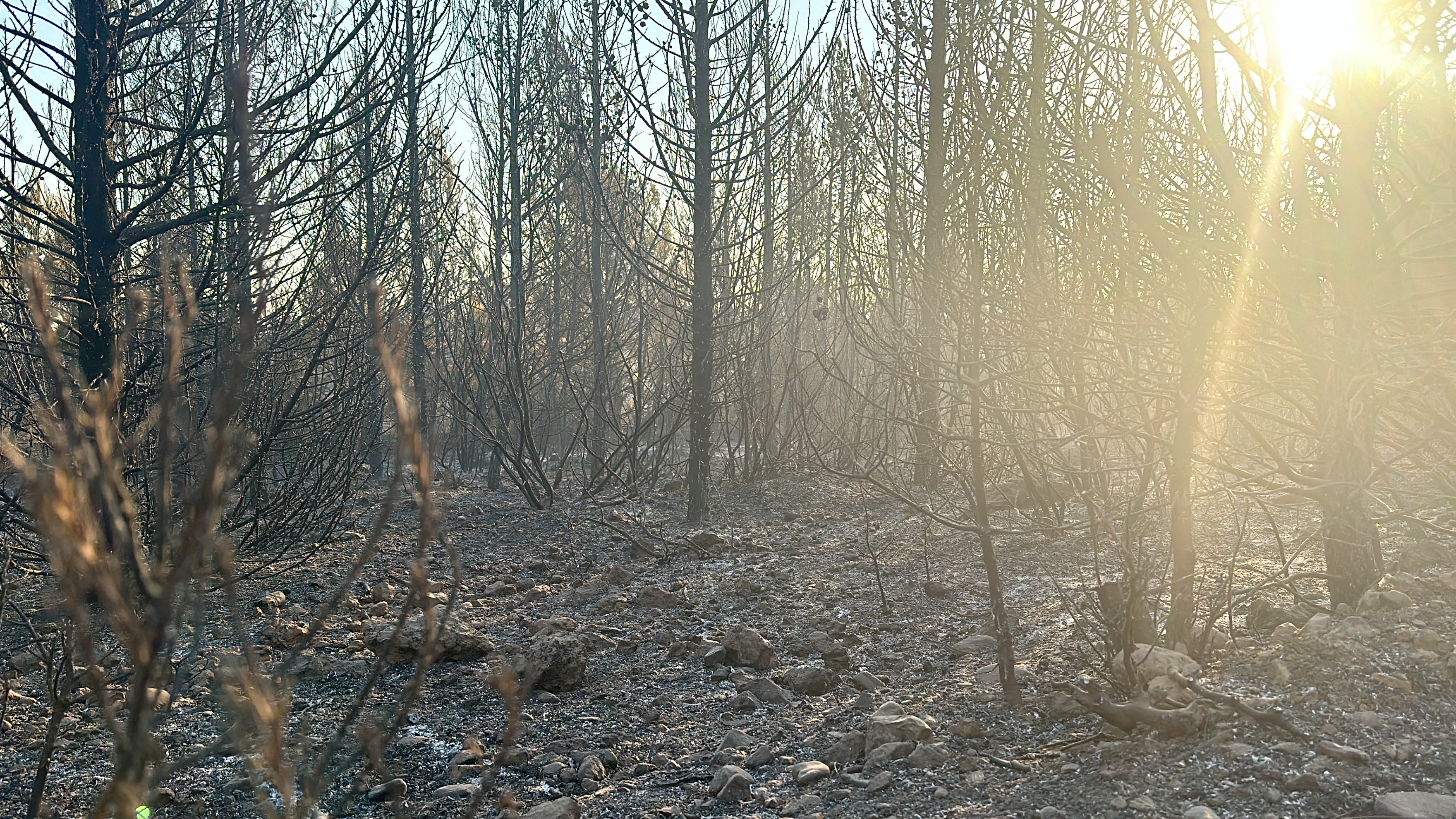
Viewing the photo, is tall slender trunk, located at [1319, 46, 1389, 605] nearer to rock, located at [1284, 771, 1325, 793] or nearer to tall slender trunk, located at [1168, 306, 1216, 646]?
tall slender trunk, located at [1168, 306, 1216, 646]

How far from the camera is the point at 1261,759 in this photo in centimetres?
227

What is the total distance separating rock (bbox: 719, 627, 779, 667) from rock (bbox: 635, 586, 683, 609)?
3.42 feet

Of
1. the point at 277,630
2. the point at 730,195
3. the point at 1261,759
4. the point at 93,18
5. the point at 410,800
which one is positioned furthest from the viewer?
the point at 730,195

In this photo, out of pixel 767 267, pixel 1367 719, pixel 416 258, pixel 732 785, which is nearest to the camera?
pixel 1367 719

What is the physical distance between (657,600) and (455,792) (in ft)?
7.16

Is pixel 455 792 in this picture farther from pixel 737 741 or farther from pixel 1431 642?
pixel 1431 642

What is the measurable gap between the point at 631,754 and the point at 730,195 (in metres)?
4.69

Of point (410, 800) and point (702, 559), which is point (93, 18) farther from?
point (702, 559)


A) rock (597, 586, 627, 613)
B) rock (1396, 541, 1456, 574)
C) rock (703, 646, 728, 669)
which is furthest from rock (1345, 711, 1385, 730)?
rock (597, 586, 627, 613)

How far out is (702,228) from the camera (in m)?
7.00

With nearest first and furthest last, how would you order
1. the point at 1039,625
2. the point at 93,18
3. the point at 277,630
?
the point at 93,18
the point at 1039,625
the point at 277,630

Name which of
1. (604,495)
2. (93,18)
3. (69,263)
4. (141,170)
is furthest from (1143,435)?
(604,495)

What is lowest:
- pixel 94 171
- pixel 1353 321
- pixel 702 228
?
pixel 1353 321

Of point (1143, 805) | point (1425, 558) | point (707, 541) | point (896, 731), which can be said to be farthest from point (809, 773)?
point (707, 541)
